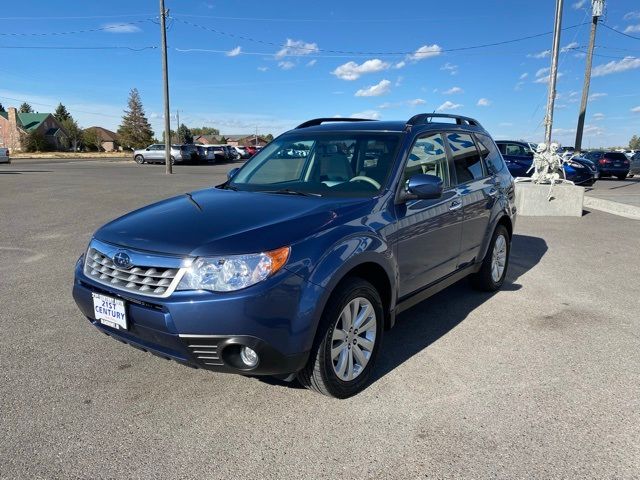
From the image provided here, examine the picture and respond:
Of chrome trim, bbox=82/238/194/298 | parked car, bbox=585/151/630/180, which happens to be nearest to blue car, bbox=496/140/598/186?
parked car, bbox=585/151/630/180

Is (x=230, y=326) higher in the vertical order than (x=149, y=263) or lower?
lower

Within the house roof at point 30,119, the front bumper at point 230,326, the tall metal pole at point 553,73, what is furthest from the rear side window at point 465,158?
the house roof at point 30,119

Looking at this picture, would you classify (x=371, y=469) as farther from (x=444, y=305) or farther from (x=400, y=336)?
(x=444, y=305)

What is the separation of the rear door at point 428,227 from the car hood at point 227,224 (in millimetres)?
519

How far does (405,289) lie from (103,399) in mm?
2202

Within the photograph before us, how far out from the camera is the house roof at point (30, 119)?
86.3 m

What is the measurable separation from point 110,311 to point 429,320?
285 centimetres

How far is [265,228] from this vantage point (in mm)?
2787

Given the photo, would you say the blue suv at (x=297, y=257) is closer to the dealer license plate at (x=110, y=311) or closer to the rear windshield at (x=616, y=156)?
the dealer license plate at (x=110, y=311)

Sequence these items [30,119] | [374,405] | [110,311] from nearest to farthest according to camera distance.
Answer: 1. [110,311]
2. [374,405]
3. [30,119]

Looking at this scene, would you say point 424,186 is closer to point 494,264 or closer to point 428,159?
point 428,159

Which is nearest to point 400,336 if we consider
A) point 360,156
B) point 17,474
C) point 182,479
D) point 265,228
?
point 360,156

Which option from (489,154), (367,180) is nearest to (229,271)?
(367,180)

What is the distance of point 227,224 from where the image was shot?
9.59ft
